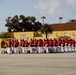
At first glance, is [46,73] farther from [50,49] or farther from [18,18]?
[18,18]

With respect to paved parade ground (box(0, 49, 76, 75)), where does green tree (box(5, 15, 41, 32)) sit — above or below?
above

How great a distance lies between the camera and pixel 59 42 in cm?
4009

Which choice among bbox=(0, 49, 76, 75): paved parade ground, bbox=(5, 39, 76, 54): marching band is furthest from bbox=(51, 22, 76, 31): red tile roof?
bbox=(0, 49, 76, 75): paved parade ground

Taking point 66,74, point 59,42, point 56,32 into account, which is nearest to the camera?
point 66,74

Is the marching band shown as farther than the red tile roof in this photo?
No

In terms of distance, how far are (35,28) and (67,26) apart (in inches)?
914

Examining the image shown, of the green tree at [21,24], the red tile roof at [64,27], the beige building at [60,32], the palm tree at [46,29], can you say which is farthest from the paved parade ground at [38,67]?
the green tree at [21,24]

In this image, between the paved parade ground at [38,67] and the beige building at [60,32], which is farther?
the beige building at [60,32]

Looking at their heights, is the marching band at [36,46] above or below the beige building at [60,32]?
below

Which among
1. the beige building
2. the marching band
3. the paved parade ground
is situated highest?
the beige building

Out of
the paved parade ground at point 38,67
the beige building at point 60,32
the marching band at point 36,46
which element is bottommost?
the paved parade ground at point 38,67

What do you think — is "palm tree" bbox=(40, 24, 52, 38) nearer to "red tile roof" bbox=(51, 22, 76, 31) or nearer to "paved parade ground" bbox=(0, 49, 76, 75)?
"red tile roof" bbox=(51, 22, 76, 31)

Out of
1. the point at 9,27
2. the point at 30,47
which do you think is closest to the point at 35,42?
the point at 30,47

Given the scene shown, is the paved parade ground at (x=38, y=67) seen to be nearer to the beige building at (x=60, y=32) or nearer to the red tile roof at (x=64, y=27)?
the beige building at (x=60, y=32)
